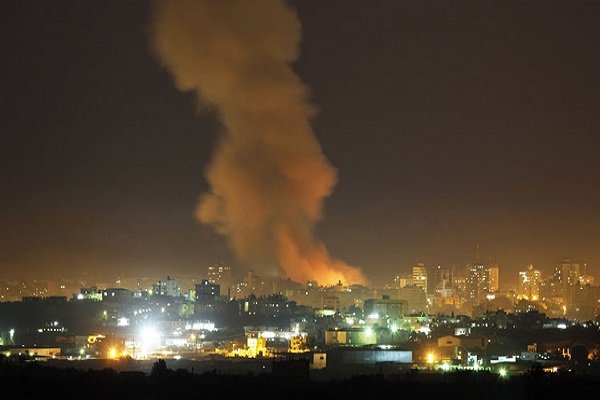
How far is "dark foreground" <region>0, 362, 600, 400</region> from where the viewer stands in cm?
1794

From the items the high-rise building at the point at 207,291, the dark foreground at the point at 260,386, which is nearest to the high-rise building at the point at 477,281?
the high-rise building at the point at 207,291

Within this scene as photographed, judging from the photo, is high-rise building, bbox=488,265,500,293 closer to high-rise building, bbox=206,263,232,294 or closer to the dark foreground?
high-rise building, bbox=206,263,232,294

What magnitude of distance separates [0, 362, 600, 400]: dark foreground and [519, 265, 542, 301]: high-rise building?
4237 centimetres

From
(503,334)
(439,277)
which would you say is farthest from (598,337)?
(439,277)

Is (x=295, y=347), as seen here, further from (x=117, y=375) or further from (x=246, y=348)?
(x=117, y=375)

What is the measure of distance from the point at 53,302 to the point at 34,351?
14932mm

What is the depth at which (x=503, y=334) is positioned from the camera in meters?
32.0

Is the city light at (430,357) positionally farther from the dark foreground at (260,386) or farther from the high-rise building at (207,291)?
the high-rise building at (207,291)

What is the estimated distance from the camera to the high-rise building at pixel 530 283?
62419 millimetres

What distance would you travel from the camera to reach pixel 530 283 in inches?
2532

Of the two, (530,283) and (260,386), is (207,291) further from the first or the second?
(260,386)

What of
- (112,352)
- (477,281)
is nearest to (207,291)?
(477,281)

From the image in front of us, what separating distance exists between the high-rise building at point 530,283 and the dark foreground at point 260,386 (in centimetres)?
4237

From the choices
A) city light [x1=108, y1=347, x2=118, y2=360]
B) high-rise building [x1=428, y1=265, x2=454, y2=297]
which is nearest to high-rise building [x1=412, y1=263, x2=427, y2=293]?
high-rise building [x1=428, y1=265, x2=454, y2=297]
